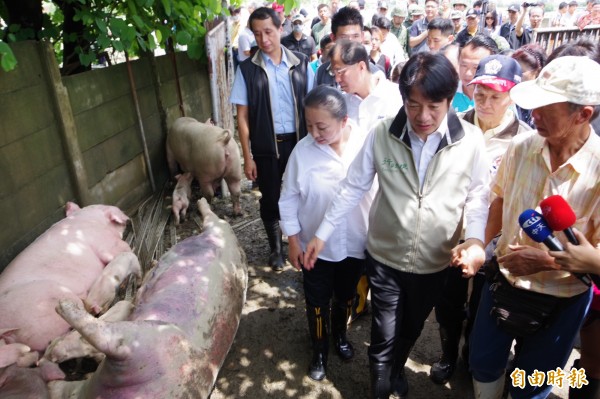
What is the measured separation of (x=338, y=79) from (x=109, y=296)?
2440 millimetres

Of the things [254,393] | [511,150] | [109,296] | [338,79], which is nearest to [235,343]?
[254,393]

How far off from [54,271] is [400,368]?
2652mm

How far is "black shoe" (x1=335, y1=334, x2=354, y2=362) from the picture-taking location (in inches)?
133

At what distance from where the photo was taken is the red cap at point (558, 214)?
174 centimetres

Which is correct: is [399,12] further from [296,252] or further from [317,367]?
[317,367]

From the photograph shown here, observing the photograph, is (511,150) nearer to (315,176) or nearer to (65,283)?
(315,176)

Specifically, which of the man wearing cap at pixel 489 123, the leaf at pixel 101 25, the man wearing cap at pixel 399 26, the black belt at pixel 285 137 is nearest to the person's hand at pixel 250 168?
the black belt at pixel 285 137

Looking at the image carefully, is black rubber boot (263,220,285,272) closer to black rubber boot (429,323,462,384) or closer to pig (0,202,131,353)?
Answer: pig (0,202,131,353)

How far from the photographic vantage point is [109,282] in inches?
137

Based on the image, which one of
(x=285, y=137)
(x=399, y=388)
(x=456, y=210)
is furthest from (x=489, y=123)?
(x=285, y=137)

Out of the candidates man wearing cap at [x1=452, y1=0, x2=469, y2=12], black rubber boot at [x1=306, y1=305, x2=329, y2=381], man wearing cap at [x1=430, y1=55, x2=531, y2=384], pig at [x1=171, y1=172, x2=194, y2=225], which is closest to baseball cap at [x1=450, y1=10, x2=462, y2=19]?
man wearing cap at [x1=452, y1=0, x2=469, y2=12]

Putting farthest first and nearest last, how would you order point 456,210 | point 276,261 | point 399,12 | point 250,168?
point 399,12 < point 276,261 < point 250,168 < point 456,210

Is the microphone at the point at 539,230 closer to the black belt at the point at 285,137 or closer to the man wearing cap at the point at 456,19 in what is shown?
the black belt at the point at 285,137

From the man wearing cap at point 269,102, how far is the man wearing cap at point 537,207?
229cm
